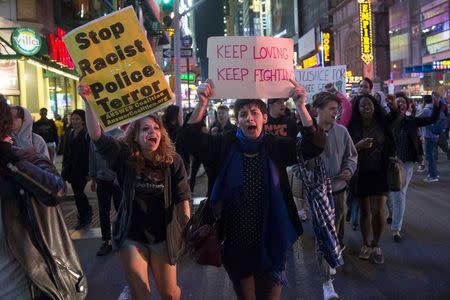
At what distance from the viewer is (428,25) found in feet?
160

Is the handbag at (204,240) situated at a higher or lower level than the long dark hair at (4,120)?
lower

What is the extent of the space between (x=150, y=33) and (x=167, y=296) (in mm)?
38203

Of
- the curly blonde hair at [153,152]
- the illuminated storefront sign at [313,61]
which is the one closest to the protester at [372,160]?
the curly blonde hair at [153,152]

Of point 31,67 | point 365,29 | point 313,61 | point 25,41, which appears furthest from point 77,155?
point 313,61

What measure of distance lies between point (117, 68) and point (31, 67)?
16358 millimetres

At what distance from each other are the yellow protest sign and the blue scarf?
33.2 inches

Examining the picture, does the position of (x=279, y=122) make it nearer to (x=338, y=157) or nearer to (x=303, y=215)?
(x=303, y=215)

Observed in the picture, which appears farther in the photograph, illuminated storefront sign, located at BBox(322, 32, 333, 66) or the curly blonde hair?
illuminated storefront sign, located at BBox(322, 32, 333, 66)

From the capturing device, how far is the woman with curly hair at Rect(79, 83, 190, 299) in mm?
3668

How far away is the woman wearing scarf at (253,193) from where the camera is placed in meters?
3.50

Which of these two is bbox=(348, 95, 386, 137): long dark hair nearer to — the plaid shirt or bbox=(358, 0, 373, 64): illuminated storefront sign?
the plaid shirt

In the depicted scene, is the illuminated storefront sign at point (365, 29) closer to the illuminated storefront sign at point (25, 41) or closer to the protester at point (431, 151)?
the protester at point (431, 151)

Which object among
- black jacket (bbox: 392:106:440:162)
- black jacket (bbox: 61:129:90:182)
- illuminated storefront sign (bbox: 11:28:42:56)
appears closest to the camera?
black jacket (bbox: 392:106:440:162)

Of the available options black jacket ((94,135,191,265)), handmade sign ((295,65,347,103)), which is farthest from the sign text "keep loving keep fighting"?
handmade sign ((295,65,347,103))
